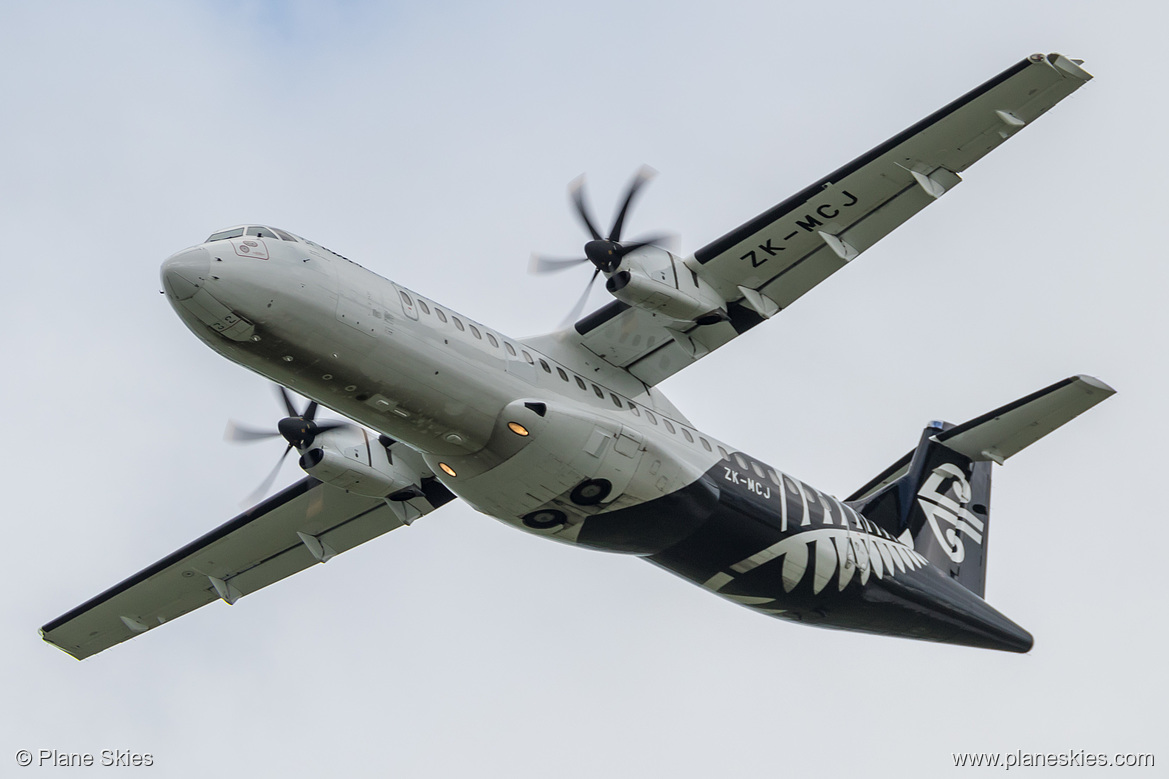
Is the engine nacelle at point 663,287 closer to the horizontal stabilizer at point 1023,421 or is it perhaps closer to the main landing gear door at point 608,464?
the main landing gear door at point 608,464

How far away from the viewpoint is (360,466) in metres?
19.6

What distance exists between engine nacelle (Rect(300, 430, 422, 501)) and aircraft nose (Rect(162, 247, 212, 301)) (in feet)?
12.8

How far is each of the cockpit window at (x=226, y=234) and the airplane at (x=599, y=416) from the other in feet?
0.12

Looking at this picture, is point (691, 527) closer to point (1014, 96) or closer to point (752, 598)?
point (752, 598)

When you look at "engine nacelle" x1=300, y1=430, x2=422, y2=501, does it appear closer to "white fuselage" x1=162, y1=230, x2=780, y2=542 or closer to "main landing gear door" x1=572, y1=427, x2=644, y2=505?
"white fuselage" x1=162, y1=230, x2=780, y2=542

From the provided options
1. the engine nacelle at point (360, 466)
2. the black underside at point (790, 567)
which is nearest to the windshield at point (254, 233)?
the engine nacelle at point (360, 466)

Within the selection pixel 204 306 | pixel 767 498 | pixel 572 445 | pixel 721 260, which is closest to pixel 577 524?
pixel 572 445

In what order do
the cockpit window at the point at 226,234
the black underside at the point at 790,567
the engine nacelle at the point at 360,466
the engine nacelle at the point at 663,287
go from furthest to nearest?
the engine nacelle at the point at 360,466 → the black underside at the point at 790,567 → the engine nacelle at the point at 663,287 → the cockpit window at the point at 226,234

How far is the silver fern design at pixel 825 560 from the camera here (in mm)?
19891

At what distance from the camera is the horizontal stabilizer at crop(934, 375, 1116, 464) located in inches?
806

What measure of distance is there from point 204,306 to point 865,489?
1281 cm

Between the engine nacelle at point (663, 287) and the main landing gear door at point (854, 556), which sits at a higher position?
the engine nacelle at point (663, 287)

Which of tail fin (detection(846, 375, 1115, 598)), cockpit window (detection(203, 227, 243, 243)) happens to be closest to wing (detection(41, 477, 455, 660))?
cockpit window (detection(203, 227, 243, 243))

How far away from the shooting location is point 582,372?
755 inches
